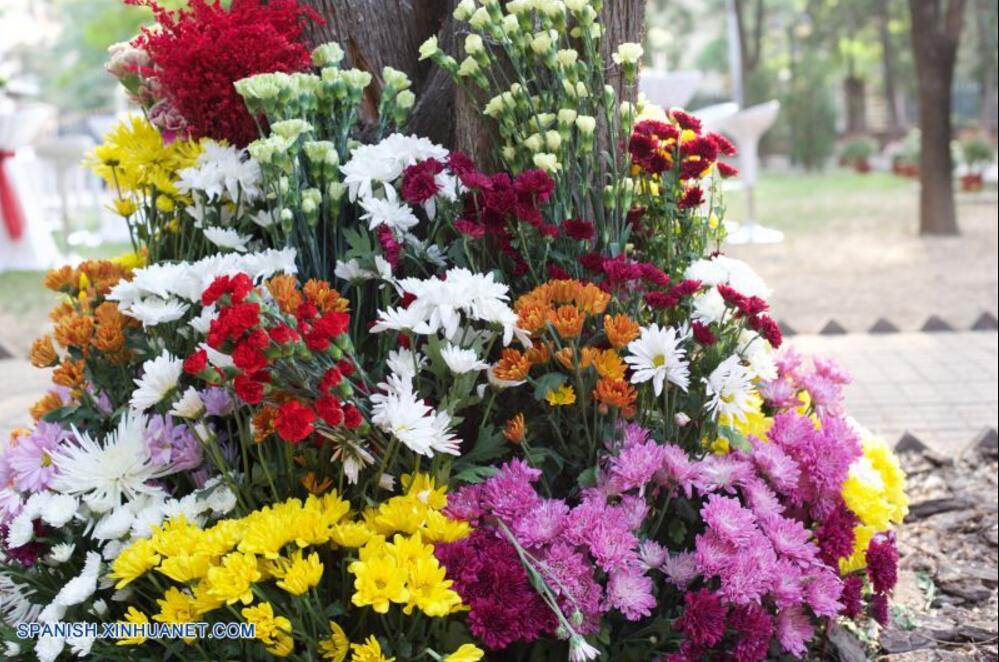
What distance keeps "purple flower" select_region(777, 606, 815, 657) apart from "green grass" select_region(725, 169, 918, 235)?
9.63 meters

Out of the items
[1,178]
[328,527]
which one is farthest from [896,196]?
[328,527]

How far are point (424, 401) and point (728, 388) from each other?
1.78 ft

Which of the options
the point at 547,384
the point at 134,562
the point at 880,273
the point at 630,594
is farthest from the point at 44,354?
the point at 880,273

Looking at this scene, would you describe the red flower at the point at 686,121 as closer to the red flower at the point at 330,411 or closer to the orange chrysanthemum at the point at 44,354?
the red flower at the point at 330,411

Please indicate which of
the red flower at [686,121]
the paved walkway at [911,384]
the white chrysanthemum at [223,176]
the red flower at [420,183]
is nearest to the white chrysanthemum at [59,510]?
the white chrysanthemum at [223,176]

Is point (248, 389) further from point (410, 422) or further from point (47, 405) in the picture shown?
point (47, 405)

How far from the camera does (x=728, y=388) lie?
1939mm

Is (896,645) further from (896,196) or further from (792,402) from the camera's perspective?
(896,196)

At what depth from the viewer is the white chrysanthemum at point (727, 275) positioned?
83.4 inches

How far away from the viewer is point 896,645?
2.23 m

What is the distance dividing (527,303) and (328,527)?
19.8 inches

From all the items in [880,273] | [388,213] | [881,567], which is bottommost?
[880,273]

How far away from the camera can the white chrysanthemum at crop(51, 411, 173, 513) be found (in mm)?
1793

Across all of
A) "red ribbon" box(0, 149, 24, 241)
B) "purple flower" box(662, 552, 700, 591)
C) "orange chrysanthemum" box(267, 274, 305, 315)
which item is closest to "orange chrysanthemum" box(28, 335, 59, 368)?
"orange chrysanthemum" box(267, 274, 305, 315)
